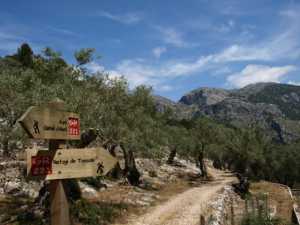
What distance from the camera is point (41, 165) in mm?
6914

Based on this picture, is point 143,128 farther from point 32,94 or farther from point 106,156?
point 106,156

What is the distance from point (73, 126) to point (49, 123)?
0.71 meters

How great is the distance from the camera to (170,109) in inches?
2120

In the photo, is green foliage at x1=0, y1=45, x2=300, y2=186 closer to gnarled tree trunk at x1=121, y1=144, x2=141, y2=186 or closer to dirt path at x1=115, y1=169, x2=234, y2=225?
gnarled tree trunk at x1=121, y1=144, x2=141, y2=186

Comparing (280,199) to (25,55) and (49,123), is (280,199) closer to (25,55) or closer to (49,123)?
(49,123)

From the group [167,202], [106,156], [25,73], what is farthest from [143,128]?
[106,156]

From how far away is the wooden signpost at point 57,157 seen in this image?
22.7ft

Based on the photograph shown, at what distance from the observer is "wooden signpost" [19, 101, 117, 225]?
6918mm

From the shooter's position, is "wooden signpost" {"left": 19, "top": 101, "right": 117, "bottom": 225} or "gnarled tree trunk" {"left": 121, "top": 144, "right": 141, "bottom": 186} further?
"gnarled tree trunk" {"left": 121, "top": 144, "right": 141, "bottom": 186}

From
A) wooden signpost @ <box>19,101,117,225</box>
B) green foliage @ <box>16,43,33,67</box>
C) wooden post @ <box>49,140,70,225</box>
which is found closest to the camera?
wooden signpost @ <box>19,101,117,225</box>

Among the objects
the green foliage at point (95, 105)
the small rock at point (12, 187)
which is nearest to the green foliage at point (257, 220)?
the green foliage at point (95, 105)

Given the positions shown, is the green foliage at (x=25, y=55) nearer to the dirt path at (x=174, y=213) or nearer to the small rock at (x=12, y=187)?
the small rock at (x=12, y=187)

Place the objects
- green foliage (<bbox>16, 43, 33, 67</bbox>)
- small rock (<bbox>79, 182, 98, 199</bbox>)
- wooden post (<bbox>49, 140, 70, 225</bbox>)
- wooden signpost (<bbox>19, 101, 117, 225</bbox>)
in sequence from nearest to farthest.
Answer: wooden signpost (<bbox>19, 101, 117, 225</bbox>) → wooden post (<bbox>49, 140, 70, 225</bbox>) → small rock (<bbox>79, 182, 98, 199</bbox>) → green foliage (<bbox>16, 43, 33, 67</bbox>)

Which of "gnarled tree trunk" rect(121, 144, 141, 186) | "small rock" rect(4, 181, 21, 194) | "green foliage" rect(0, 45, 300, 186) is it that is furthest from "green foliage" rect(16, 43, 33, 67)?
"small rock" rect(4, 181, 21, 194)
